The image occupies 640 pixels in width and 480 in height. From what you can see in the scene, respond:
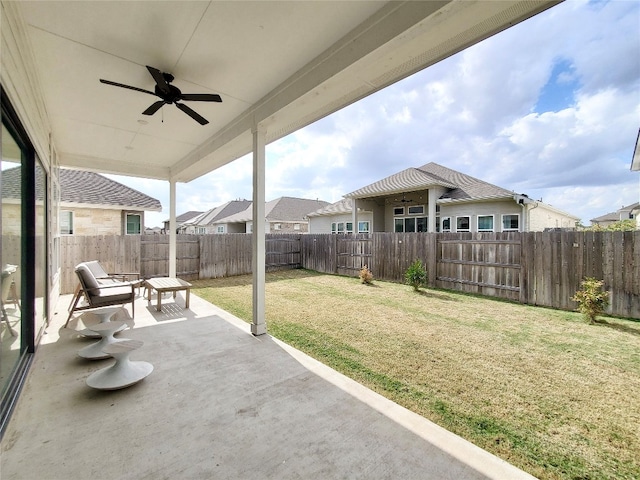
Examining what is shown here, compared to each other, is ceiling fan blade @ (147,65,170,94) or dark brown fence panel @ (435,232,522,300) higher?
ceiling fan blade @ (147,65,170,94)

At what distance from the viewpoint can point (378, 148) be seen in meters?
16.8

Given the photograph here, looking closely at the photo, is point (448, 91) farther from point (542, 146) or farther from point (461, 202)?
point (542, 146)

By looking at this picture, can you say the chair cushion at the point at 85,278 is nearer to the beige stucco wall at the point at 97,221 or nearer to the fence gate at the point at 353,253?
the beige stucco wall at the point at 97,221

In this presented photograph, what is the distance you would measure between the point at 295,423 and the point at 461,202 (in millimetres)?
11233

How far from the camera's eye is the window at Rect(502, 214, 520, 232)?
10.0 metres

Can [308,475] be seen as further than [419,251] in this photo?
No

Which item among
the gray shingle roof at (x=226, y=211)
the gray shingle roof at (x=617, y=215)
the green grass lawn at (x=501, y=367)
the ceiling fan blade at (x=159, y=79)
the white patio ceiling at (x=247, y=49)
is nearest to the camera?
the green grass lawn at (x=501, y=367)

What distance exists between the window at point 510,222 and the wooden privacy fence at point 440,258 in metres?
4.47

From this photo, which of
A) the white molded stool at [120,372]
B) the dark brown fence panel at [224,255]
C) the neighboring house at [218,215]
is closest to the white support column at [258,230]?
the white molded stool at [120,372]

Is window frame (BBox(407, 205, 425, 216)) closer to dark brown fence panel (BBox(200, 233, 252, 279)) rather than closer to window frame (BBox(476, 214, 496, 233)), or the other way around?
window frame (BBox(476, 214, 496, 233))

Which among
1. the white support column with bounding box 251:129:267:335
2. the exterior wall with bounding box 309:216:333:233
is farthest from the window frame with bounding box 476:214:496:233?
the white support column with bounding box 251:129:267:335

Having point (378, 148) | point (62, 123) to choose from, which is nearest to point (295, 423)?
point (62, 123)

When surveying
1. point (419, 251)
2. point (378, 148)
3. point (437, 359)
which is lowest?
point (437, 359)

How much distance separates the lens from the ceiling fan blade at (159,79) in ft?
8.75
